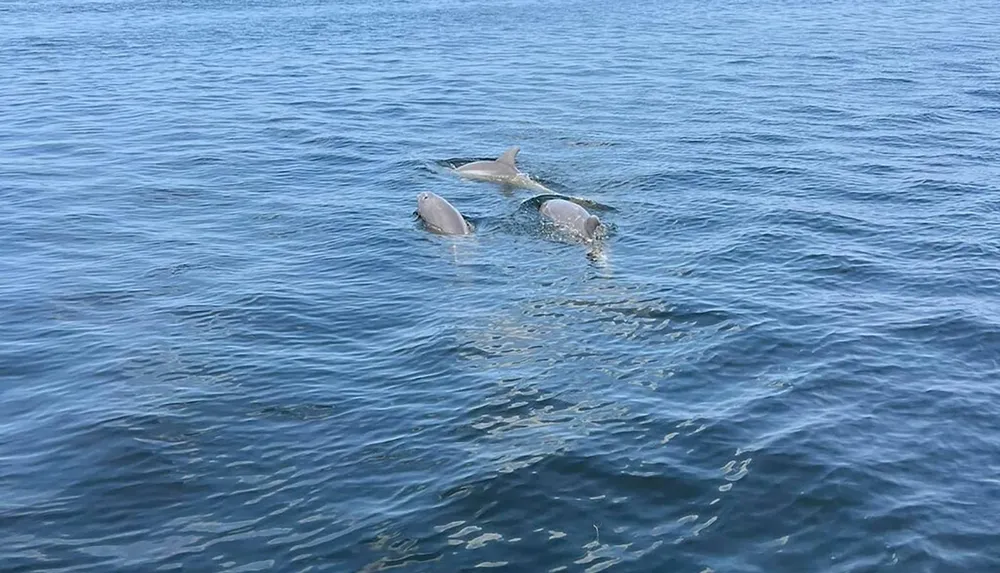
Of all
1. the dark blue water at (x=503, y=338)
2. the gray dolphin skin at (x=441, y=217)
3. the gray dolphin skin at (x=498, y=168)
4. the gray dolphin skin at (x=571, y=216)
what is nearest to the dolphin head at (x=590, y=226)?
the gray dolphin skin at (x=571, y=216)

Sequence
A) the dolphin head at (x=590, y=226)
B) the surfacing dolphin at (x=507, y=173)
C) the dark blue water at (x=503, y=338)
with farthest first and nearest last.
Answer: the surfacing dolphin at (x=507, y=173)
the dolphin head at (x=590, y=226)
the dark blue water at (x=503, y=338)

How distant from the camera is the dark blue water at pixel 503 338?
13.4 m

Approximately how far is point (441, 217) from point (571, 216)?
9.31 ft

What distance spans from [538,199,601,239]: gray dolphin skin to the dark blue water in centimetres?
56

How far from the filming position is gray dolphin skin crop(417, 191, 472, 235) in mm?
24469

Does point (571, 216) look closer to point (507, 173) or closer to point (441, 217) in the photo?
point (441, 217)

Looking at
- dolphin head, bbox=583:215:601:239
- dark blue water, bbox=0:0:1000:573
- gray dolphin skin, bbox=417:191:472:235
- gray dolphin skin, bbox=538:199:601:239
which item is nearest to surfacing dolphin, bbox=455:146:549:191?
dark blue water, bbox=0:0:1000:573

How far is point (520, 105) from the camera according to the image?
39.6 metres

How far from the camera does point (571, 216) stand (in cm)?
2434

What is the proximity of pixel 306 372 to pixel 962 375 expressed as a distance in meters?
10.1

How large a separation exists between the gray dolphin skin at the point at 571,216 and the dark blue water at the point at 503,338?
56cm

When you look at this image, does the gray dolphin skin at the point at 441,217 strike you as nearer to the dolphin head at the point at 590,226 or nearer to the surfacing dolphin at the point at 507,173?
the dolphin head at the point at 590,226

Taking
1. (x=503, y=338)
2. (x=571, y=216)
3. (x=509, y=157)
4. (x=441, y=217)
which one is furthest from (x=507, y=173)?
(x=503, y=338)

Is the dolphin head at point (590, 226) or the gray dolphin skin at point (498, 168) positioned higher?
the gray dolphin skin at point (498, 168)
